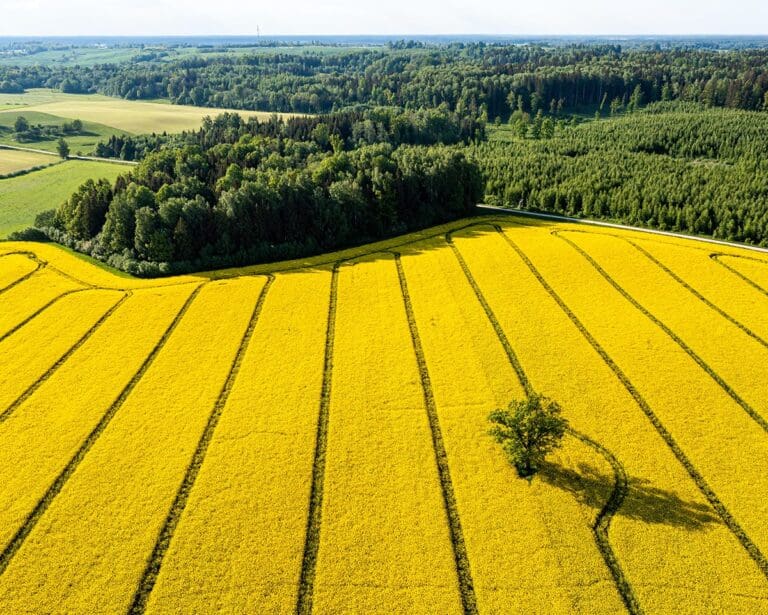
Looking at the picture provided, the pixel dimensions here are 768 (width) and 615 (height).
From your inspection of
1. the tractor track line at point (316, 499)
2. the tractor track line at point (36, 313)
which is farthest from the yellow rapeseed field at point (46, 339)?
the tractor track line at point (316, 499)

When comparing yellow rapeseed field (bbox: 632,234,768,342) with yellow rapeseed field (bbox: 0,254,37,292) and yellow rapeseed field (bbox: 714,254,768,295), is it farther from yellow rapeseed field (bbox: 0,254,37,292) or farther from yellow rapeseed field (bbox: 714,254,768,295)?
yellow rapeseed field (bbox: 0,254,37,292)

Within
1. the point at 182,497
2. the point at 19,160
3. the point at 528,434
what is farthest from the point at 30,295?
the point at 19,160

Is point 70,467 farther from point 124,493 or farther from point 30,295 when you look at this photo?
point 30,295

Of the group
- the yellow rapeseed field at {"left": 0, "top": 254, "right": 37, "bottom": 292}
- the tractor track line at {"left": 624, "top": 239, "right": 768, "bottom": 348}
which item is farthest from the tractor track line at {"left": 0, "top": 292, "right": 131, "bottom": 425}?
the tractor track line at {"left": 624, "top": 239, "right": 768, "bottom": 348}

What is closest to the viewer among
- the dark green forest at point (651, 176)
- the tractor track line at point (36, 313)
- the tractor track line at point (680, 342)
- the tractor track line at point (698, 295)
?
the tractor track line at point (680, 342)

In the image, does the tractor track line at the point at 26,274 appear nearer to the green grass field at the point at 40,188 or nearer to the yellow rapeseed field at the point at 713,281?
the green grass field at the point at 40,188

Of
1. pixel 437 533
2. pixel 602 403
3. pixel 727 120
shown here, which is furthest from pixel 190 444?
pixel 727 120
